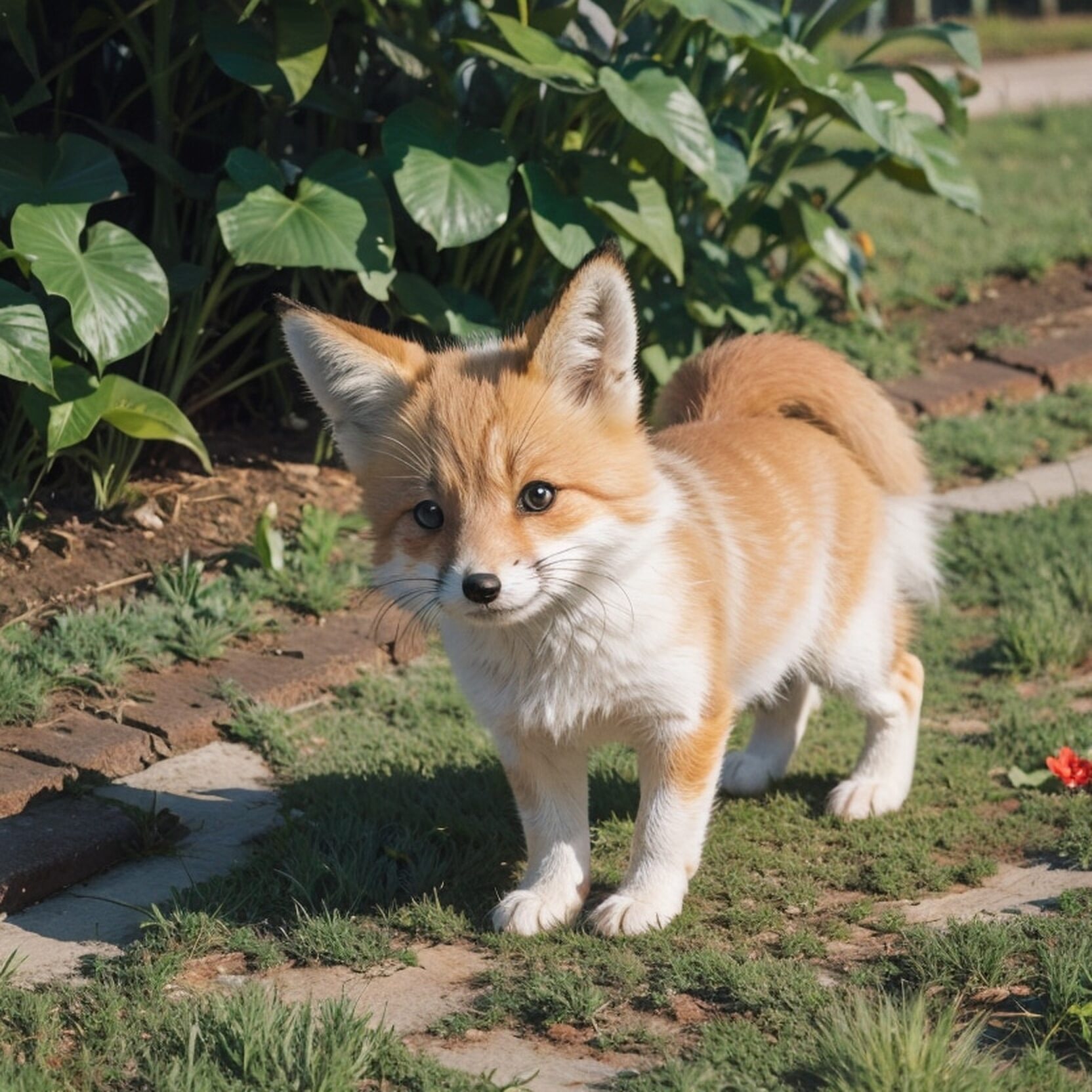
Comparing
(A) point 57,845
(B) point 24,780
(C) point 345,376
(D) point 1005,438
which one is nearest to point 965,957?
(C) point 345,376

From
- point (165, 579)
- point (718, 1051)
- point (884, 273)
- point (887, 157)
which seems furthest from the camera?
point (884, 273)

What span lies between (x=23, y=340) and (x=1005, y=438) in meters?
4.29

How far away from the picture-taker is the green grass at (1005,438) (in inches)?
271

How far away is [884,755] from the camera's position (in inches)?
177

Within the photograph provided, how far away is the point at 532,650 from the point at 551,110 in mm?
3041

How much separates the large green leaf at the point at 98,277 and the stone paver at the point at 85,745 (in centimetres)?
106

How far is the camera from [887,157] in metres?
6.71

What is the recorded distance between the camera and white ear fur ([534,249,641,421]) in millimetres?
3551

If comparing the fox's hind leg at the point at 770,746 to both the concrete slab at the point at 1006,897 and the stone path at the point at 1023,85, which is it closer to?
the concrete slab at the point at 1006,897

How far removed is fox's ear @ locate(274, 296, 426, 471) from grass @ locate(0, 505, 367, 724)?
1.47 meters

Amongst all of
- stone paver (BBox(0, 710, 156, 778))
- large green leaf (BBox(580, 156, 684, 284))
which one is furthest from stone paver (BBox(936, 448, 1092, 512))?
stone paver (BBox(0, 710, 156, 778))

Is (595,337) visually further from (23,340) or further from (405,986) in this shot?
(23,340)

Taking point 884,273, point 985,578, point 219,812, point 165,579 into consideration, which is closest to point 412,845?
point 219,812

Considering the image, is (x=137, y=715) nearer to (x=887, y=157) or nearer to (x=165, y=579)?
(x=165, y=579)
